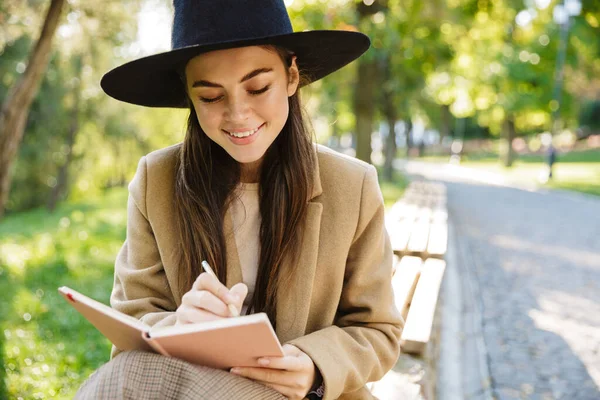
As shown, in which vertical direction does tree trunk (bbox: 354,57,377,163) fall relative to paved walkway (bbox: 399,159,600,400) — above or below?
above

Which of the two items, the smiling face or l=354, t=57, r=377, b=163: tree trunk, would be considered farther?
l=354, t=57, r=377, b=163: tree trunk

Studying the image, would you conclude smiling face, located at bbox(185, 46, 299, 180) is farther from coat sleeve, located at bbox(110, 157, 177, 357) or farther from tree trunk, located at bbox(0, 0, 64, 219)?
tree trunk, located at bbox(0, 0, 64, 219)

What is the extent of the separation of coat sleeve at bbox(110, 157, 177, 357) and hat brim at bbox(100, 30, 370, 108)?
245 mm

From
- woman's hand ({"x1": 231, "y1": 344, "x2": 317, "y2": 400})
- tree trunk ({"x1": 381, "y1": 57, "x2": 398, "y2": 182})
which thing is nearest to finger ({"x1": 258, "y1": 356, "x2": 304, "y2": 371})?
woman's hand ({"x1": 231, "y1": 344, "x2": 317, "y2": 400})

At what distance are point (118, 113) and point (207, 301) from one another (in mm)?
16374

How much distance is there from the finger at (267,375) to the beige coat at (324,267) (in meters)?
0.28

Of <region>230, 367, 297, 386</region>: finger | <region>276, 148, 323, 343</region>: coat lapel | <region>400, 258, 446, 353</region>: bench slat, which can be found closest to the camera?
<region>230, 367, 297, 386</region>: finger

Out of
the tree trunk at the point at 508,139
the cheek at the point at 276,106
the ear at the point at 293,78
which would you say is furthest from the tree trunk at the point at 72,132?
the tree trunk at the point at 508,139

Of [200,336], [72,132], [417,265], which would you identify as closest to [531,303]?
[417,265]

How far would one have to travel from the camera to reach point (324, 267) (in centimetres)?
190

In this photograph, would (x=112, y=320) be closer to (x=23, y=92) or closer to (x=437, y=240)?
(x=437, y=240)

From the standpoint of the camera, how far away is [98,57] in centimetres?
1285

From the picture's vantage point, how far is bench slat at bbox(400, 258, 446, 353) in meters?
3.07

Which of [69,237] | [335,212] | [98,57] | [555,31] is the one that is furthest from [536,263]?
[555,31]
